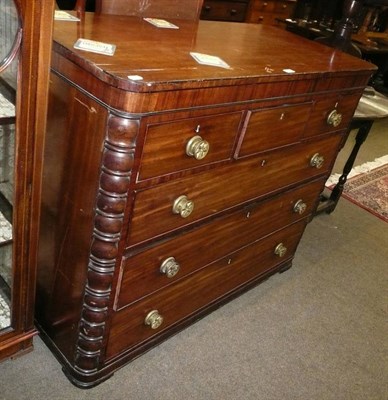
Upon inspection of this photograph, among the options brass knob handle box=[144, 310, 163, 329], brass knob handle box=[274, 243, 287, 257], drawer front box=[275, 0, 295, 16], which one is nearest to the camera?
brass knob handle box=[144, 310, 163, 329]

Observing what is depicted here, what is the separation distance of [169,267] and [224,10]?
304 centimetres

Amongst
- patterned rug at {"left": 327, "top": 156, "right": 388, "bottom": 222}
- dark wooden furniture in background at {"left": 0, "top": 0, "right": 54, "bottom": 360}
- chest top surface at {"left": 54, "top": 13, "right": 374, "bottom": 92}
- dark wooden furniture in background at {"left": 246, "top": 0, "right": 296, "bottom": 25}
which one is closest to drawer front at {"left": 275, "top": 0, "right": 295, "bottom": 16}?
dark wooden furniture in background at {"left": 246, "top": 0, "right": 296, "bottom": 25}

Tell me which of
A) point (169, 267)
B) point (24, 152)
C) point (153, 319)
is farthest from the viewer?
point (153, 319)

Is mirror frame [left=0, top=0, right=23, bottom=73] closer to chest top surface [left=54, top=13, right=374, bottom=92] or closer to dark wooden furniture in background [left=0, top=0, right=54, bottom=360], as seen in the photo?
dark wooden furniture in background [left=0, top=0, right=54, bottom=360]

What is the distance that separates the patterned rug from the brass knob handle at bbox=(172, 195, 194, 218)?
2112mm

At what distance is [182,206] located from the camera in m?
1.25

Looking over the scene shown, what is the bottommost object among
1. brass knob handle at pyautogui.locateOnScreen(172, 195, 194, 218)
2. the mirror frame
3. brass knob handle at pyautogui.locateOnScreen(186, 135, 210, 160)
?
brass knob handle at pyautogui.locateOnScreen(172, 195, 194, 218)

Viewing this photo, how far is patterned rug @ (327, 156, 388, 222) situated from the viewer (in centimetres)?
305

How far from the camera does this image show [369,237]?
8.80 feet

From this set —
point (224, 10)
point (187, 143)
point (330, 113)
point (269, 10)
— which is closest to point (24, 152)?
point (187, 143)

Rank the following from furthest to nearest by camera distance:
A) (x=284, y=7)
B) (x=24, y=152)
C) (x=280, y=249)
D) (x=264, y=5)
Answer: (x=284, y=7)
(x=264, y=5)
(x=280, y=249)
(x=24, y=152)

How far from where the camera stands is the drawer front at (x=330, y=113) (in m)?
1.54

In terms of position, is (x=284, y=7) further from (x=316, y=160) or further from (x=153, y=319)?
(x=153, y=319)

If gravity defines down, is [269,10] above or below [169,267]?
above
